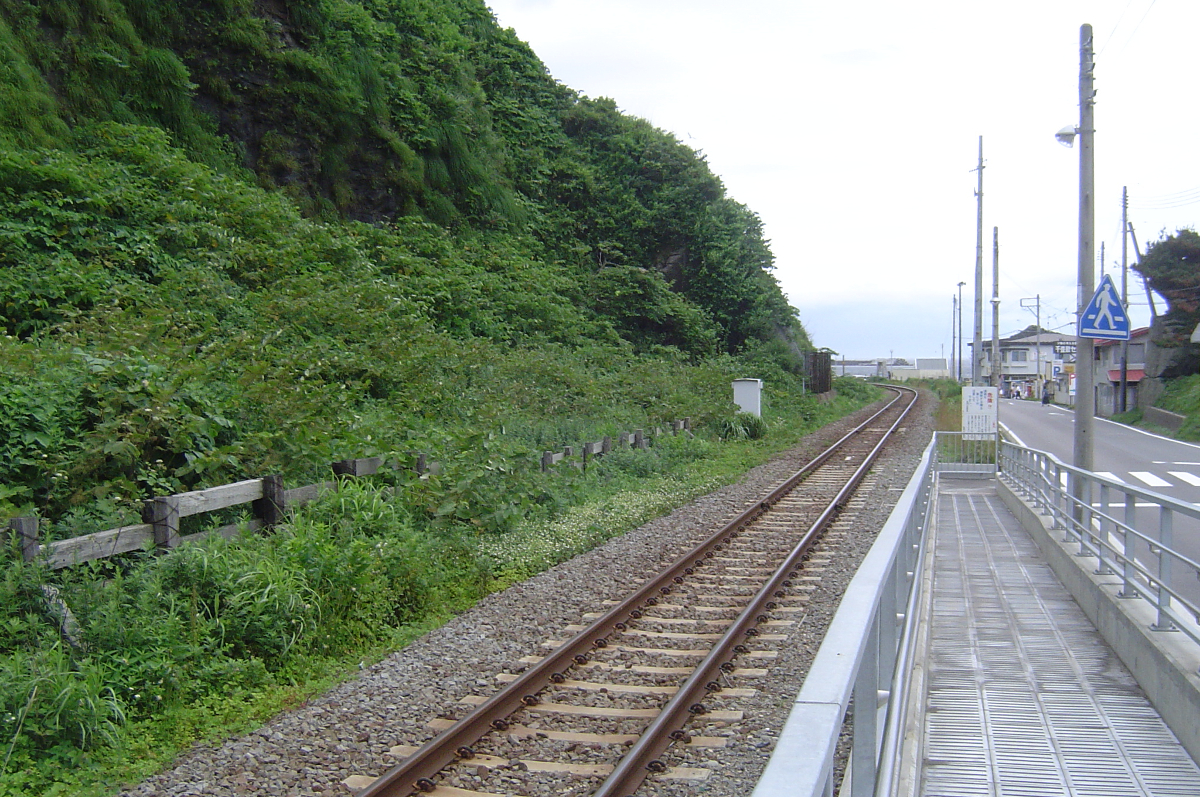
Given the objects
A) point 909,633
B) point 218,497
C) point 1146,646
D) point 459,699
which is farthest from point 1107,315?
point 218,497

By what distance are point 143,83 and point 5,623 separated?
15.1m

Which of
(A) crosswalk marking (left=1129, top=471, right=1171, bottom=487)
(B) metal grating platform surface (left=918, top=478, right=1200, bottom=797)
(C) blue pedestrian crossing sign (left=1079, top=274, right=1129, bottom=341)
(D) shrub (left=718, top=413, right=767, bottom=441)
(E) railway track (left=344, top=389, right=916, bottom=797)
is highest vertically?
(C) blue pedestrian crossing sign (left=1079, top=274, right=1129, bottom=341)

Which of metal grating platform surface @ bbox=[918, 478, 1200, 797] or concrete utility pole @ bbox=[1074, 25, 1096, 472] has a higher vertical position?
concrete utility pole @ bbox=[1074, 25, 1096, 472]

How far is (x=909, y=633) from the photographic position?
197 inches

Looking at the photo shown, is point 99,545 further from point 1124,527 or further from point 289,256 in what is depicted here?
point 289,256

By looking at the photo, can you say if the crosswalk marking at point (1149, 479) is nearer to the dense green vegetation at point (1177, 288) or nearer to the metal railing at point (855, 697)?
the metal railing at point (855, 697)

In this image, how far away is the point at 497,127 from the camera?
104 feet

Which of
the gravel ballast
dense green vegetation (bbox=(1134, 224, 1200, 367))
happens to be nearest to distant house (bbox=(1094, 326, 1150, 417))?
dense green vegetation (bbox=(1134, 224, 1200, 367))

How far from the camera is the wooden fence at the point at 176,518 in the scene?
5836mm

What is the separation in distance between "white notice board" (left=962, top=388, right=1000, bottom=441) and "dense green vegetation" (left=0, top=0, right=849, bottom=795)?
17.2ft

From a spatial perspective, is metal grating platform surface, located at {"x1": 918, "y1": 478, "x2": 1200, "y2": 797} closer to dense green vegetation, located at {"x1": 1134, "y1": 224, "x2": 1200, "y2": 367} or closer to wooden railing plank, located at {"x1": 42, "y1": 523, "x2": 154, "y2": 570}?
wooden railing plank, located at {"x1": 42, "y1": 523, "x2": 154, "y2": 570}

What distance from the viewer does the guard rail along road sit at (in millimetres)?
1615

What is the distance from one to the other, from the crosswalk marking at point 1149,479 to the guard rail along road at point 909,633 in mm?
9676

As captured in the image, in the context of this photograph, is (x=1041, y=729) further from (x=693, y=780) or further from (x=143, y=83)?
(x=143, y=83)
